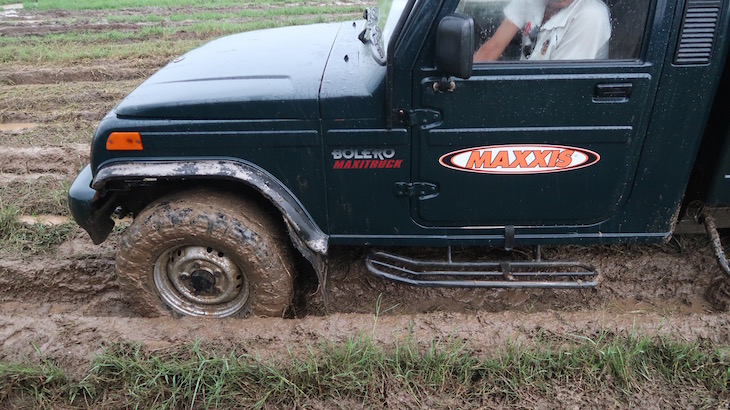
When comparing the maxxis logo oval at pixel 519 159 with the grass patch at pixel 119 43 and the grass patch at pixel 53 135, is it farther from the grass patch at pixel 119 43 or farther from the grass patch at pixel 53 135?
the grass patch at pixel 119 43

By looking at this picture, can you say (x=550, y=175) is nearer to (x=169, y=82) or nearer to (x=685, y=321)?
(x=685, y=321)

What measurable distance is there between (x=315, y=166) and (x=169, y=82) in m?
0.92

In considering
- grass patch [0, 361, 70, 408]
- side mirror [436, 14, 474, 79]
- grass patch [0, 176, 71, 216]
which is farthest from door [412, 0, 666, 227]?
grass patch [0, 176, 71, 216]

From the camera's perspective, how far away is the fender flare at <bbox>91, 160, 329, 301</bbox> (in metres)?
2.48

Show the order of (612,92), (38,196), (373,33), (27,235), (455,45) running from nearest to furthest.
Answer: (455,45) < (612,92) < (373,33) < (27,235) < (38,196)

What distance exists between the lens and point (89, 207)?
2746mm

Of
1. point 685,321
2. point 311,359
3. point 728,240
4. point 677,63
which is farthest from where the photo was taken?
point 728,240

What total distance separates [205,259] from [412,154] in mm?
1185

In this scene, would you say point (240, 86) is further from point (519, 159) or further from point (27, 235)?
point (27, 235)

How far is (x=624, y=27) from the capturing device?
7.32 ft

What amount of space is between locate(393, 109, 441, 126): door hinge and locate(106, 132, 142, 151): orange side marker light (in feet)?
4.04

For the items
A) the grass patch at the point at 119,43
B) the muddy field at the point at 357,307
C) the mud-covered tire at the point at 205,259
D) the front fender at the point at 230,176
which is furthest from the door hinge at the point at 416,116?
the grass patch at the point at 119,43

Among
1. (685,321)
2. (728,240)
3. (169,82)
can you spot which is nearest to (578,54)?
(685,321)

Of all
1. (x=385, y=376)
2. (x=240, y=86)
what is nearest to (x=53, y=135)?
(x=240, y=86)
